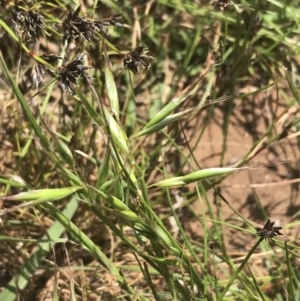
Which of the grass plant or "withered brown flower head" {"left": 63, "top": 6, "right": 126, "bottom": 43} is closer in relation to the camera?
"withered brown flower head" {"left": 63, "top": 6, "right": 126, "bottom": 43}

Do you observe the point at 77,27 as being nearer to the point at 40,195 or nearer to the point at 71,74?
the point at 71,74

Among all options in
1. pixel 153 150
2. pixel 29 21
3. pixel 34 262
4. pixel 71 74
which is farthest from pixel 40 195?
pixel 153 150

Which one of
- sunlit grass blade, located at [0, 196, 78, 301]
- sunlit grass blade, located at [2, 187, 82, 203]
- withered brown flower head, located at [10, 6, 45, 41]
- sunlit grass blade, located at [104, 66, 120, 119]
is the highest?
withered brown flower head, located at [10, 6, 45, 41]

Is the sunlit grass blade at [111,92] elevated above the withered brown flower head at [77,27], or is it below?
below

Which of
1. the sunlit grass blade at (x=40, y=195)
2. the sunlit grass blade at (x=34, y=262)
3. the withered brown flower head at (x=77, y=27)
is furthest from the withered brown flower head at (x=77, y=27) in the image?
the sunlit grass blade at (x=34, y=262)

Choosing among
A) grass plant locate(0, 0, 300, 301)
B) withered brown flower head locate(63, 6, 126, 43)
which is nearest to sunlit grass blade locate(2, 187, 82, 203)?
grass plant locate(0, 0, 300, 301)

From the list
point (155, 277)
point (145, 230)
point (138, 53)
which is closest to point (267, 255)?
point (155, 277)

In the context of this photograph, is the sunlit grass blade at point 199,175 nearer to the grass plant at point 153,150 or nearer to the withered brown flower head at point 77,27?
the grass plant at point 153,150

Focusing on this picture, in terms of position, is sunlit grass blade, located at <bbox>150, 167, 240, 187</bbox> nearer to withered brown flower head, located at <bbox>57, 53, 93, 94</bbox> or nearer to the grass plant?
the grass plant

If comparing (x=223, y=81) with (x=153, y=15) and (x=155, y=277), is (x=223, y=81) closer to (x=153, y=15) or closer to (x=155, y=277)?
(x=153, y=15)

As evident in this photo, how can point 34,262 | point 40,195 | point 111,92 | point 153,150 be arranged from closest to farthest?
1. point 40,195
2. point 111,92
3. point 34,262
4. point 153,150

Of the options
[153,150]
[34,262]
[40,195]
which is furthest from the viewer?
[153,150]
